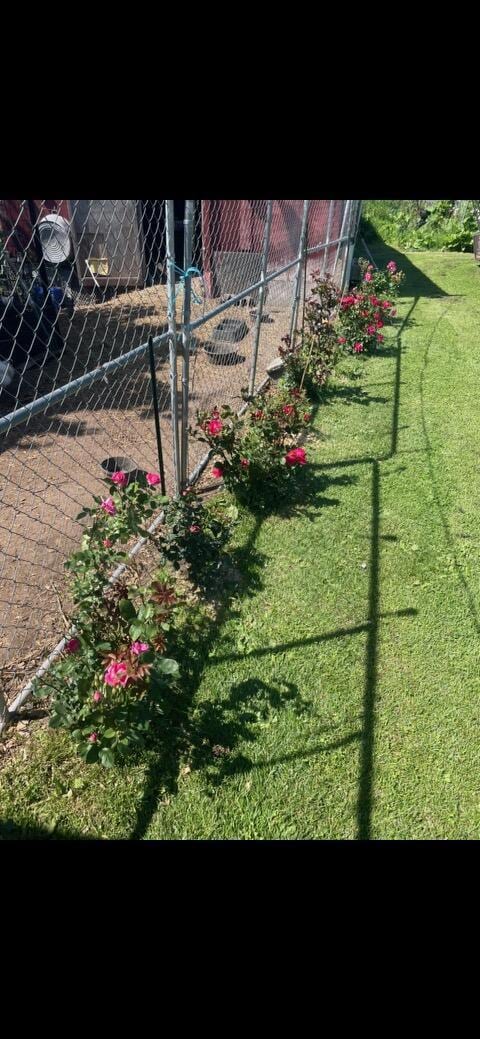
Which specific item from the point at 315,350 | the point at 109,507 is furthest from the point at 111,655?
the point at 315,350

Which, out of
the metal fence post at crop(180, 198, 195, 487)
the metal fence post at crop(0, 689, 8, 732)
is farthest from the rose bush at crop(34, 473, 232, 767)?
the metal fence post at crop(180, 198, 195, 487)

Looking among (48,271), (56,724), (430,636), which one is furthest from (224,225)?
(56,724)

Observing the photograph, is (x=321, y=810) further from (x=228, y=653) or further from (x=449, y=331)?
(x=449, y=331)

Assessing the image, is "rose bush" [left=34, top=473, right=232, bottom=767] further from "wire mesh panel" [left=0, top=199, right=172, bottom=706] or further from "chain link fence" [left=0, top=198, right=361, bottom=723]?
"chain link fence" [left=0, top=198, right=361, bottom=723]

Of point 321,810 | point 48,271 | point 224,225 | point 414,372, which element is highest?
point 224,225

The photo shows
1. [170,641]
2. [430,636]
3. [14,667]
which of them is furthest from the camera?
[430,636]

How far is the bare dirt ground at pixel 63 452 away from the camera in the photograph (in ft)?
9.07

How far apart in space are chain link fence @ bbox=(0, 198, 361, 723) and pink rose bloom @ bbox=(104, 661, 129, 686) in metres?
0.78

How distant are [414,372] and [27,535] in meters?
5.46

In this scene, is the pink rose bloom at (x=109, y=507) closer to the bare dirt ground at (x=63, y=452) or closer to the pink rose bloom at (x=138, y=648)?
the bare dirt ground at (x=63, y=452)

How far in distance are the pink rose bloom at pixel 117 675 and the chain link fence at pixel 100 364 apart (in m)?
0.78

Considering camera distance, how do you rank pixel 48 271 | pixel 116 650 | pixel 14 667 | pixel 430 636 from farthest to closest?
pixel 48 271 → pixel 430 636 → pixel 14 667 → pixel 116 650

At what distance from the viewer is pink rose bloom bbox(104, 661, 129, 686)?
6.18 feet

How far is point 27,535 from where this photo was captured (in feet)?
10.9
